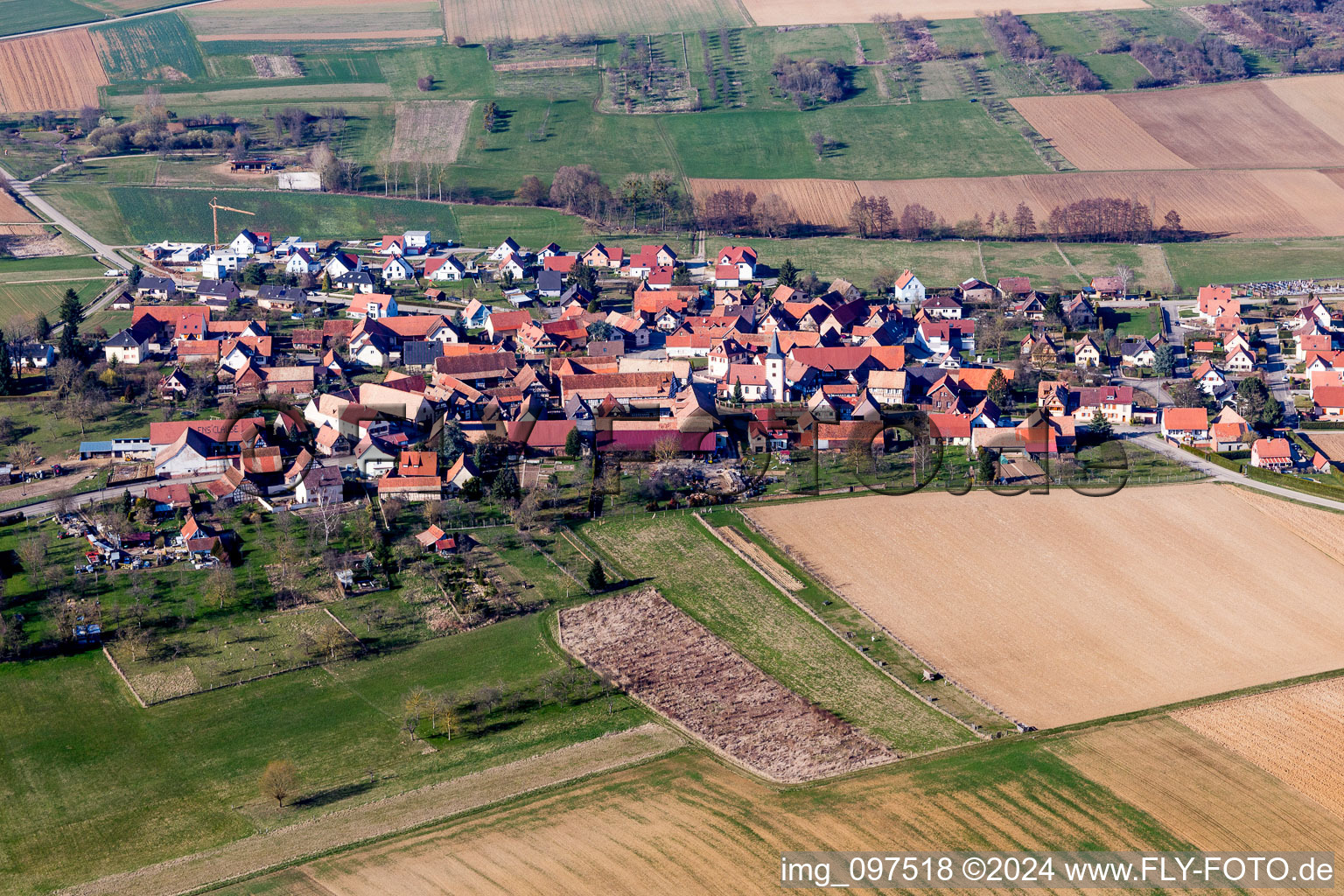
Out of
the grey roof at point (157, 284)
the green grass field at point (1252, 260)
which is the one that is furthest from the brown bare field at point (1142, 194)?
the grey roof at point (157, 284)

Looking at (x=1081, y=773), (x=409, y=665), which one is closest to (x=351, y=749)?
(x=409, y=665)

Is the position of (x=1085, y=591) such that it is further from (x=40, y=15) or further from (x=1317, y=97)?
(x=40, y=15)

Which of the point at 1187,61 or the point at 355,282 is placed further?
the point at 1187,61

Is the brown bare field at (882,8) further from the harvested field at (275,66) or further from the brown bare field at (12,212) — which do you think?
the brown bare field at (12,212)

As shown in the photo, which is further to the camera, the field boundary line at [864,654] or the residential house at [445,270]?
the residential house at [445,270]

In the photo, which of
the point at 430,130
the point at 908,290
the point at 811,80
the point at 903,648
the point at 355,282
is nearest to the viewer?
the point at 903,648

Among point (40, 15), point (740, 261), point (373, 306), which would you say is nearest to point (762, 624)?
point (373, 306)

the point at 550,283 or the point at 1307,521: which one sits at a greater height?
the point at 550,283

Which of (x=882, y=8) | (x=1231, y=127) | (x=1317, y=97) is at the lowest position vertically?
(x=1231, y=127)
